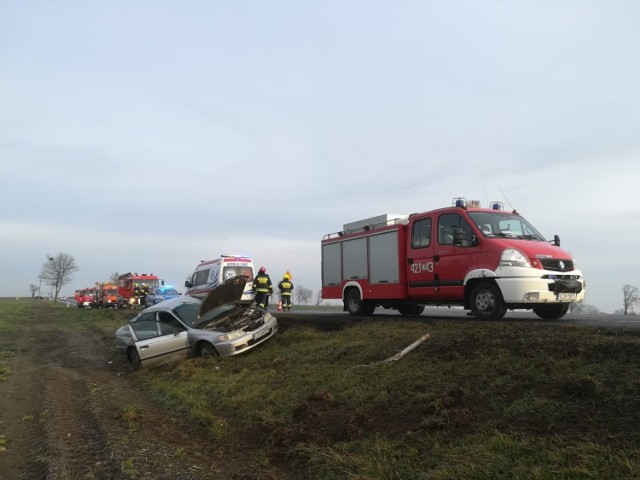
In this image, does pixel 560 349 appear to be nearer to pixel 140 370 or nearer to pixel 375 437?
→ pixel 375 437

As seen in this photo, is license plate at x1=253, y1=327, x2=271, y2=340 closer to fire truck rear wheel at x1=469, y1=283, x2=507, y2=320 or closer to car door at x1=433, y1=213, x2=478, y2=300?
car door at x1=433, y1=213, x2=478, y2=300

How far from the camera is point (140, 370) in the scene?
11945mm

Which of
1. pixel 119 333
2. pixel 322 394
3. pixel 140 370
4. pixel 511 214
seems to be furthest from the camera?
pixel 119 333

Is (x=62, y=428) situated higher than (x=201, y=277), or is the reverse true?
(x=201, y=277)

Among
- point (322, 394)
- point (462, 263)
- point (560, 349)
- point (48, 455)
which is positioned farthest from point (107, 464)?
point (462, 263)

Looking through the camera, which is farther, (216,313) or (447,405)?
(216,313)

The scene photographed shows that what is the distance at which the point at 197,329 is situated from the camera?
12109 millimetres

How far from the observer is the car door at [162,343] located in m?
→ 11.9

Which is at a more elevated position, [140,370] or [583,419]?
[583,419]

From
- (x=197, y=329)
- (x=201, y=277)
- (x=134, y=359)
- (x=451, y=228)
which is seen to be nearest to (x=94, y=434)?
(x=197, y=329)

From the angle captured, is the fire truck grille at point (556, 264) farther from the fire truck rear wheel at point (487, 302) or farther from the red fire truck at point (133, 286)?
the red fire truck at point (133, 286)

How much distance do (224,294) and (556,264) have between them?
8183 mm

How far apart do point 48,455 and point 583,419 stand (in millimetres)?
6122

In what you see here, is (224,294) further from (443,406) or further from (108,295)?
(108,295)
